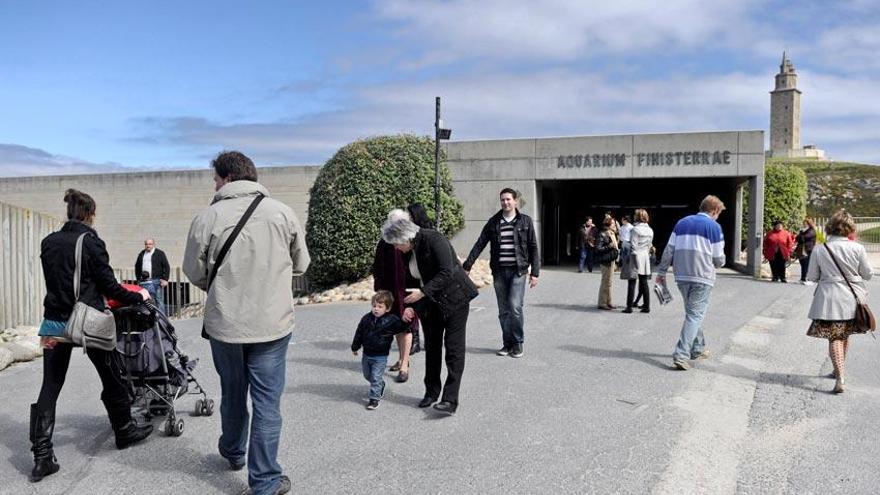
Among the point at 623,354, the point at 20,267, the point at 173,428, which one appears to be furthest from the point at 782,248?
the point at 20,267

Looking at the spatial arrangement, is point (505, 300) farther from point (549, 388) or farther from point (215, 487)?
point (215, 487)

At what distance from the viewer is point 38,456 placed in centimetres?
427

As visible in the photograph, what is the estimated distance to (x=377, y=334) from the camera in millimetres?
5555

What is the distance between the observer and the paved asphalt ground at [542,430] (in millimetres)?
4117

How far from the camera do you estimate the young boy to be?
5.56 metres

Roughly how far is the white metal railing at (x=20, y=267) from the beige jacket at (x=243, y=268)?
8.01 m

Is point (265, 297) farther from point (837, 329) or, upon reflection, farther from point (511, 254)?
point (837, 329)

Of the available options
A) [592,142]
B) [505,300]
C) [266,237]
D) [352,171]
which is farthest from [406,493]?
Answer: [592,142]

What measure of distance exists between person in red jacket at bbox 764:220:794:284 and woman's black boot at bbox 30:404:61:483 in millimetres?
14667

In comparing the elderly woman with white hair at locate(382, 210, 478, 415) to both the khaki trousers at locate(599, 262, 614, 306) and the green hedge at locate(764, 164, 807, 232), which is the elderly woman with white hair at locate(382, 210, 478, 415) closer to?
the khaki trousers at locate(599, 262, 614, 306)

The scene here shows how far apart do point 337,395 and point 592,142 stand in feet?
42.8

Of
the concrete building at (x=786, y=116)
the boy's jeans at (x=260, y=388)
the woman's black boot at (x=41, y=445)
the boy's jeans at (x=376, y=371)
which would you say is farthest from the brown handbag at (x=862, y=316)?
the concrete building at (x=786, y=116)

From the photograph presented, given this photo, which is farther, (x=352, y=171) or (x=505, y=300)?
(x=352, y=171)

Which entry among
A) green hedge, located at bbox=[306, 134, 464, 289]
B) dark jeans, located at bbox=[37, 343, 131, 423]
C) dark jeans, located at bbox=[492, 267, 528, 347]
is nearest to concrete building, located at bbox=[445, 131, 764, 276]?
green hedge, located at bbox=[306, 134, 464, 289]
